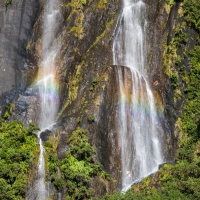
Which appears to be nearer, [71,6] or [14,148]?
[14,148]

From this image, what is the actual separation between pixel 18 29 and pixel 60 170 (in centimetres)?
1360

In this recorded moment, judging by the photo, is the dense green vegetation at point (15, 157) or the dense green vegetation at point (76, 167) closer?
the dense green vegetation at point (15, 157)

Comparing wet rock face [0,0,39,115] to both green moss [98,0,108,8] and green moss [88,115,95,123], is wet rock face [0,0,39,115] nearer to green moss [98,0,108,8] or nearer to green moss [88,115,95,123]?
green moss [98,0,108,8]

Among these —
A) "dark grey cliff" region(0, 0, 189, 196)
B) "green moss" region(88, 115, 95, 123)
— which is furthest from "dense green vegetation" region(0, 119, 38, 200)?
"green moss" region(88, 115, 95, 123)

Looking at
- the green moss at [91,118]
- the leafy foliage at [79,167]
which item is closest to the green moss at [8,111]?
the leafy foliage at [79,167]

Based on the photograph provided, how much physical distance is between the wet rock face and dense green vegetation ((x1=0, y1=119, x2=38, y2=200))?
3.91 m

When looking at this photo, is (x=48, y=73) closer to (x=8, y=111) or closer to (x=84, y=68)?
(x=84, y=68)

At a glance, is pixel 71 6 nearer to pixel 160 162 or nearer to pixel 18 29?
pixel 18 29

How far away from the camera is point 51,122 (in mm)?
26781

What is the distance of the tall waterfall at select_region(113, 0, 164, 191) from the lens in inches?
951

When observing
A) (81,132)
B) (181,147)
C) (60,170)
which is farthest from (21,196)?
(181,147)

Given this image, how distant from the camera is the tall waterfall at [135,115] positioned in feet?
79.3

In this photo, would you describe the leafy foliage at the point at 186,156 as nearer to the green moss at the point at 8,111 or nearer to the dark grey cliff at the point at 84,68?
the dark grey cliff at the point at 84,68

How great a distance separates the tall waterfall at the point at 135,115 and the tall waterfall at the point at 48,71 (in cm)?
482
